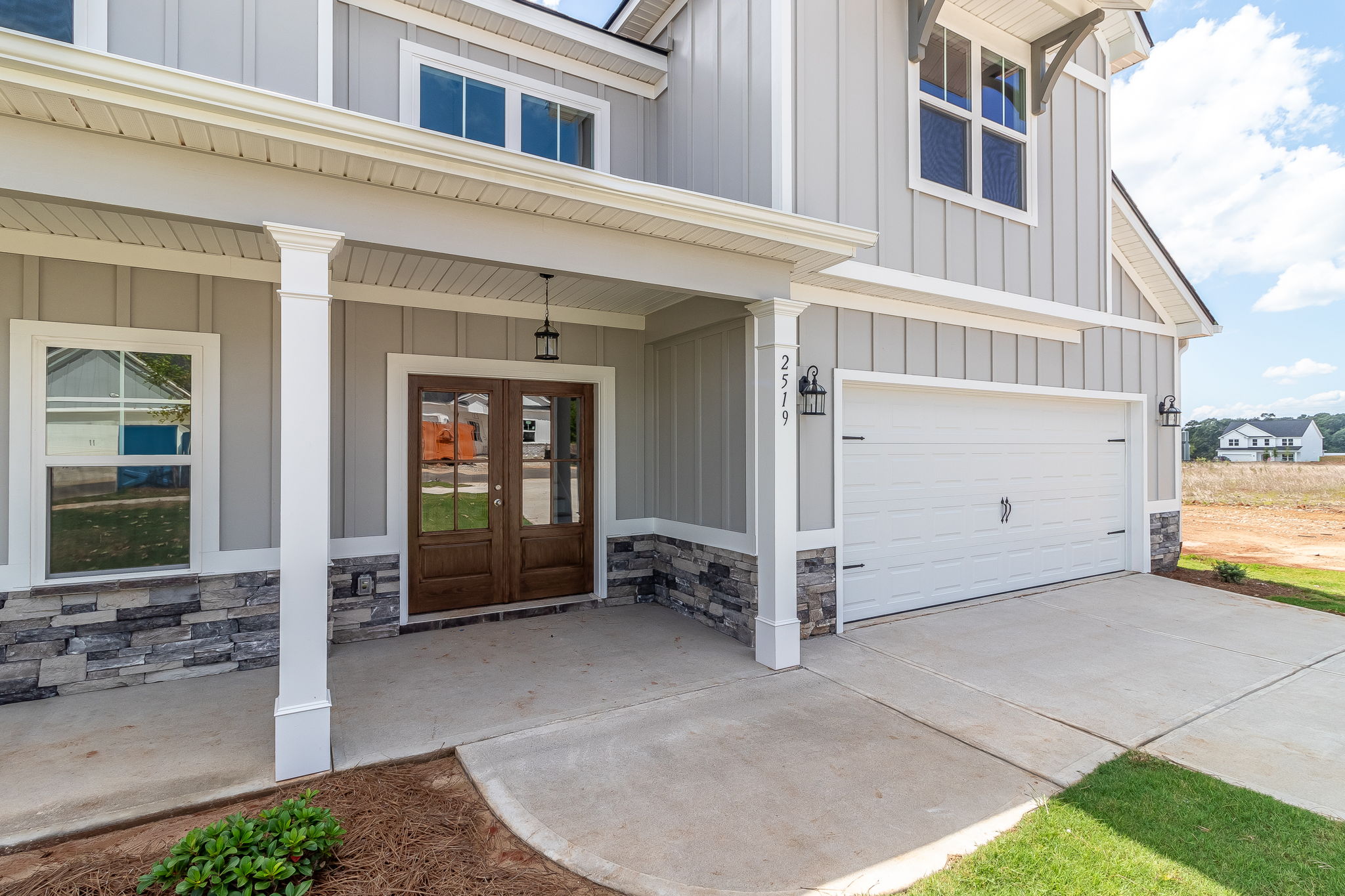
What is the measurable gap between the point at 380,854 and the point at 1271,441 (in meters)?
57.5

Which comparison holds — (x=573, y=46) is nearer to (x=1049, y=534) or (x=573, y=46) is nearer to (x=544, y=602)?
(x=544, y=602)

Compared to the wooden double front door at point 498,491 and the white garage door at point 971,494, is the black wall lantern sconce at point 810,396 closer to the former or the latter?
the white garage door at point 971,494

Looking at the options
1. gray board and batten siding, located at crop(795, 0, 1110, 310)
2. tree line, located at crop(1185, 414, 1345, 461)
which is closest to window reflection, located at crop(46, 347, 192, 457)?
gray board and batten siding, located at crop(795, 0, 1110, 310)

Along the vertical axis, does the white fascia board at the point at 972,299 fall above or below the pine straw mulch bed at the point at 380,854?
above

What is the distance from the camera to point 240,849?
2.22 meters

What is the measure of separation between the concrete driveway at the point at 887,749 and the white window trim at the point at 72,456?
2.60 metres

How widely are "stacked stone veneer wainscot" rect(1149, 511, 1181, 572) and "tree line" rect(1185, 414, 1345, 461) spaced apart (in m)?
42.4

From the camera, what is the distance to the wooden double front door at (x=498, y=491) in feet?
17.5

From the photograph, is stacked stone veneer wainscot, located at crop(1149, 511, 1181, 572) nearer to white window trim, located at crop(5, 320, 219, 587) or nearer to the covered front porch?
the covered front porch

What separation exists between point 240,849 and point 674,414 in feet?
13.9

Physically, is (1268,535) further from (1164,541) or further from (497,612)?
(497,612)

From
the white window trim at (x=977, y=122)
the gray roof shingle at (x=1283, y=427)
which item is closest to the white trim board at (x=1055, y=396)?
the white window trim at (x=977, y=122)

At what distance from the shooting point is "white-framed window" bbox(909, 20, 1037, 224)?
560 cm

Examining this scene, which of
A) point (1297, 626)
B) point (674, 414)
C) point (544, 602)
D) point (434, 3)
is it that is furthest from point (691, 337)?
point (1297, 626)
